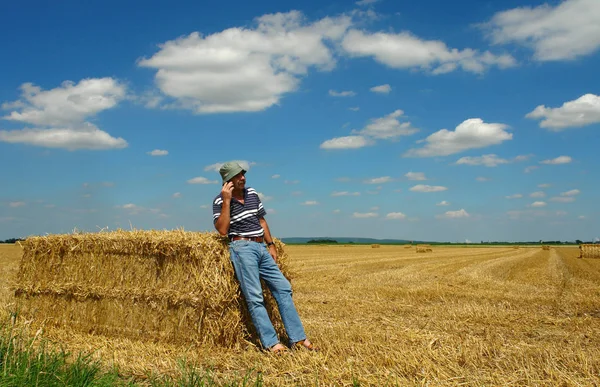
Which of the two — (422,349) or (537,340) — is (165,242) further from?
(537,340)

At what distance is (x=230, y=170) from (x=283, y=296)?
1723 mm

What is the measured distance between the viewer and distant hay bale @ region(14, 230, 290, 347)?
21.3ft

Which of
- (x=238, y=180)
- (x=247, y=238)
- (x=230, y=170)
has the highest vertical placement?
(x=230, y=170)

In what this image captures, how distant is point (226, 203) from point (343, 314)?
425 cm

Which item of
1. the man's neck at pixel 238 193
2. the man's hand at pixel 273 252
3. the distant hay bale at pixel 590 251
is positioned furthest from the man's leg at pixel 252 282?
the distant hay bale at pixel 590 251

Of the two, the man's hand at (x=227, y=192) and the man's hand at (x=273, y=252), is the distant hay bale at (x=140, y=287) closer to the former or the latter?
the man's hand at (x=273, y=252)

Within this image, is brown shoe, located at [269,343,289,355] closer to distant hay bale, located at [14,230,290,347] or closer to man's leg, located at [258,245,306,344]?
man's leg, located at [258,245,306,344]

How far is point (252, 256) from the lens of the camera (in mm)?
6289

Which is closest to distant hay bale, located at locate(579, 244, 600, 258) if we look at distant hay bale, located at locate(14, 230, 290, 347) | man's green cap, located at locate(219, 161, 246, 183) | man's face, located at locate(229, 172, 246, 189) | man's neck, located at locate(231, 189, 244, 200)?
distant hay bale, located at locate(14, 230, 290, 347)

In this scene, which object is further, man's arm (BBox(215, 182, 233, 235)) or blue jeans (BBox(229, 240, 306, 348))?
blue jeans (BBox(229, 240, 306, 348))

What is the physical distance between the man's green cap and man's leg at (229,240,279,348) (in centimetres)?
83

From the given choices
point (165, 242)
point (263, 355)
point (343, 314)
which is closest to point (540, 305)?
point (343, 314)

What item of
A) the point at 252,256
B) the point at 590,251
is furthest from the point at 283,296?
the point at 590,251

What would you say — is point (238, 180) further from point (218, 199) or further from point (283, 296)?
point (283, 296)
